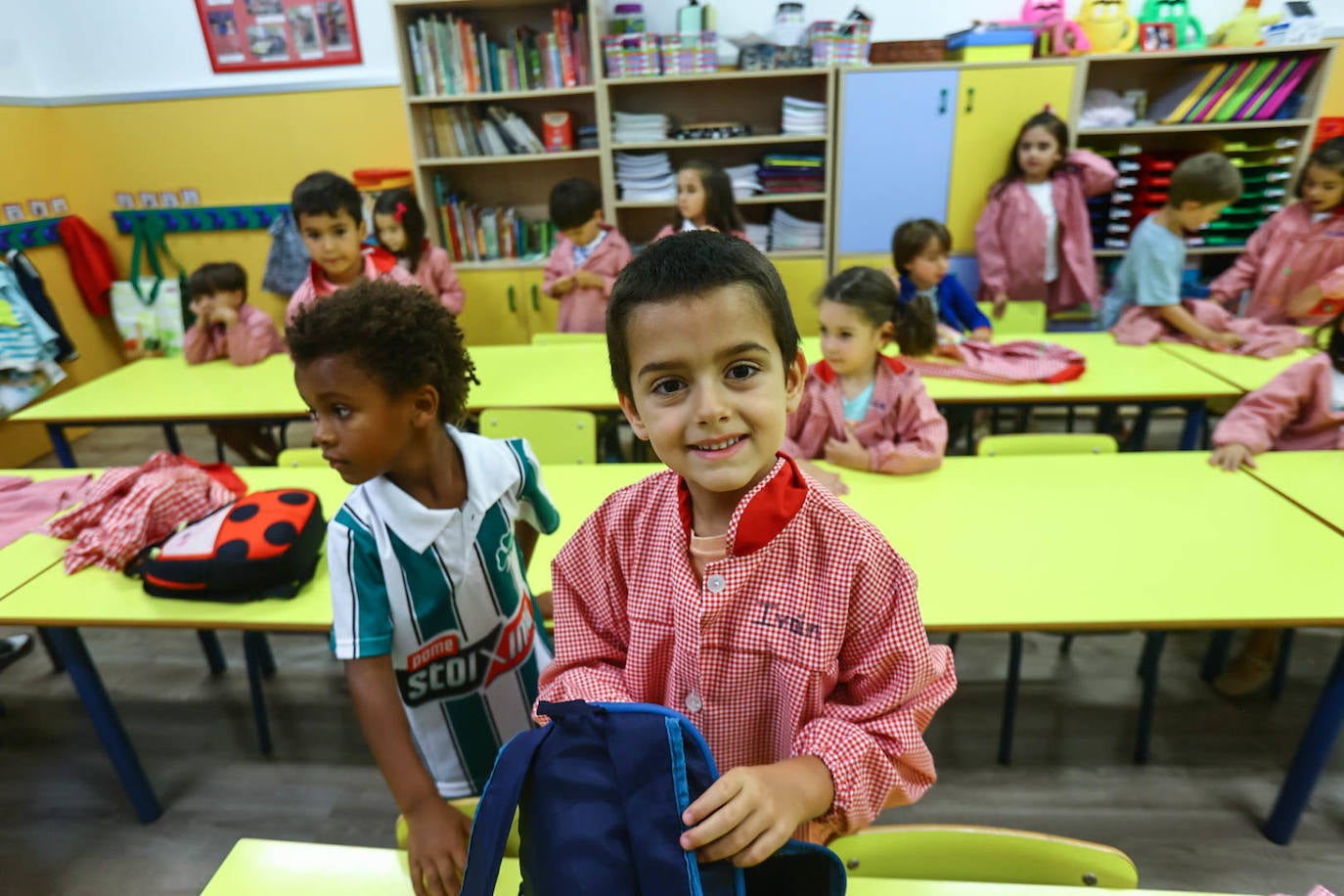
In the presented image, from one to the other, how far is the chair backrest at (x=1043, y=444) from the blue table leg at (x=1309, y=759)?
679mm

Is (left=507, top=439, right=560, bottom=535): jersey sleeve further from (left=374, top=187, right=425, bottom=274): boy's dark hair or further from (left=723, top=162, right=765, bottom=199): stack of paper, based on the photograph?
(left=723, top=162, right=765, bottom=199): stack of paper

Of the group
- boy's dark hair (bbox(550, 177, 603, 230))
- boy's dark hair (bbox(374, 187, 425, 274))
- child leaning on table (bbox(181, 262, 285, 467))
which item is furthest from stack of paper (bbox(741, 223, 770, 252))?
child leaning on table (bbox(181, 262, 285, 467))

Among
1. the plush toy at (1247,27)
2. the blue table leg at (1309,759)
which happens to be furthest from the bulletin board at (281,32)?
the blue table leg at (1309,759)

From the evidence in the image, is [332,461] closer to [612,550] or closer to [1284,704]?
[612,550]

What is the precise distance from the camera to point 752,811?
591 mm

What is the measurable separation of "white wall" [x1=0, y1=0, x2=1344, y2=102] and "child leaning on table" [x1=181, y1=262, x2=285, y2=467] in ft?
5.97

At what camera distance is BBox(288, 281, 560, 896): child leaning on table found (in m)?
0.97

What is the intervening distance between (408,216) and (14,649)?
7.31 ft

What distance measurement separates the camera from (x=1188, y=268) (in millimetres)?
3945

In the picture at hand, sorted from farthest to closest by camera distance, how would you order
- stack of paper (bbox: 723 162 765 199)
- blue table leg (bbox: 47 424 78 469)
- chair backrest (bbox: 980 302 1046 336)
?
stack of paper (bbox: 723 162 765 199)
chair backrest (bbox: 980 302 1046 336)
blue table leg (bbox: 47 424 78 469)

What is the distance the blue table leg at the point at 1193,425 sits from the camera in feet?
7.88

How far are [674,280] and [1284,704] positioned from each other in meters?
2.37

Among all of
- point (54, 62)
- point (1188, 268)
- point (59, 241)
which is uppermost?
point (54, 62)

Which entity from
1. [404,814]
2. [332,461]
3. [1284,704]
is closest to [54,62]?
[332,461]
